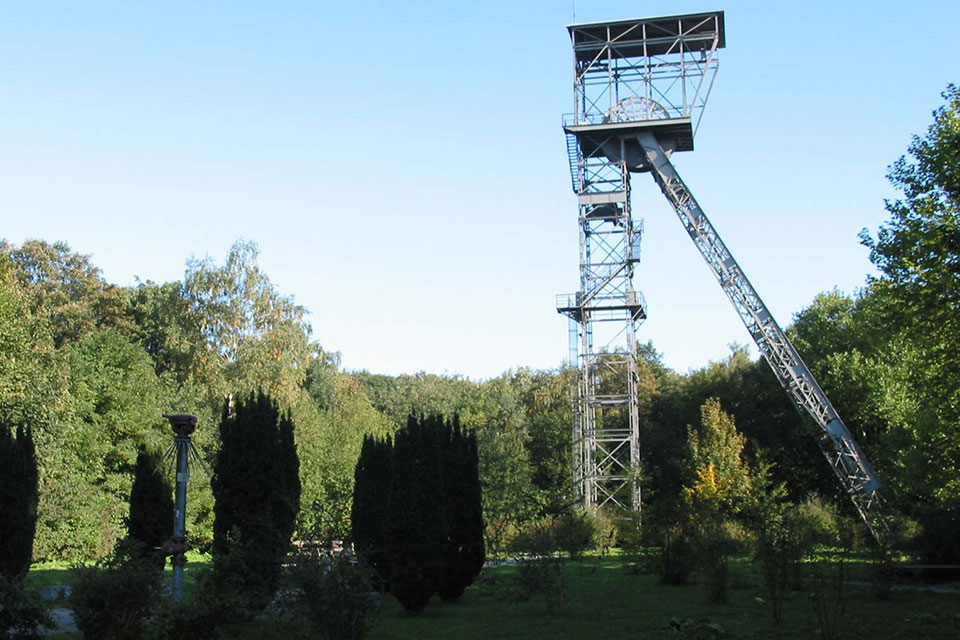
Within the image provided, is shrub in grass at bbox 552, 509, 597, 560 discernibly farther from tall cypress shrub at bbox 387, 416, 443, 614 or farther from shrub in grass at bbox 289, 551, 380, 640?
shrub in grass at bbox 289, 551, 380, 640

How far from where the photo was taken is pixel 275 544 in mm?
14719

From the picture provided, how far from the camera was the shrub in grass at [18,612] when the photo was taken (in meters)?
11.2

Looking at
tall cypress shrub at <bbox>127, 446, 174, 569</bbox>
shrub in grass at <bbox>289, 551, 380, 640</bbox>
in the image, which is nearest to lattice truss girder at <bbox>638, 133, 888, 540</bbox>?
tall cypress shrub at <bbox>127, 446, 174, 569</bbox>

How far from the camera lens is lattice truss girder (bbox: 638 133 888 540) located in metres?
30.0

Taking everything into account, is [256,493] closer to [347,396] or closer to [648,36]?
[648,36]

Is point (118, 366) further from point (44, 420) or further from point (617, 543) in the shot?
point (617, 543)

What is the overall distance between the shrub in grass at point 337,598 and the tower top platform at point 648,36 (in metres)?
28.0

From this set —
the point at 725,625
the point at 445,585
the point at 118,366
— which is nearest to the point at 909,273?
the point at 725,625

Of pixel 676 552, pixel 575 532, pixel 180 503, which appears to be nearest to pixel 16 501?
pixel 180 503

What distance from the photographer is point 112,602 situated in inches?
445

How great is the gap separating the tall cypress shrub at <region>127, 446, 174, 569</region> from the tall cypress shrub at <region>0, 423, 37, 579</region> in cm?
399

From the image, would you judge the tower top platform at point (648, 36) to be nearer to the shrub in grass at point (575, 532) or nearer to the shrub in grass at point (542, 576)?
the shrub in grass at point (575, 532)

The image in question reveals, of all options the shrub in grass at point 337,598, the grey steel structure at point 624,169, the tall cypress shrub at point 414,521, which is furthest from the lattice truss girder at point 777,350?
the shrub in grass at point 337,598

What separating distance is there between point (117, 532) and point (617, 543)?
18.7 meters
